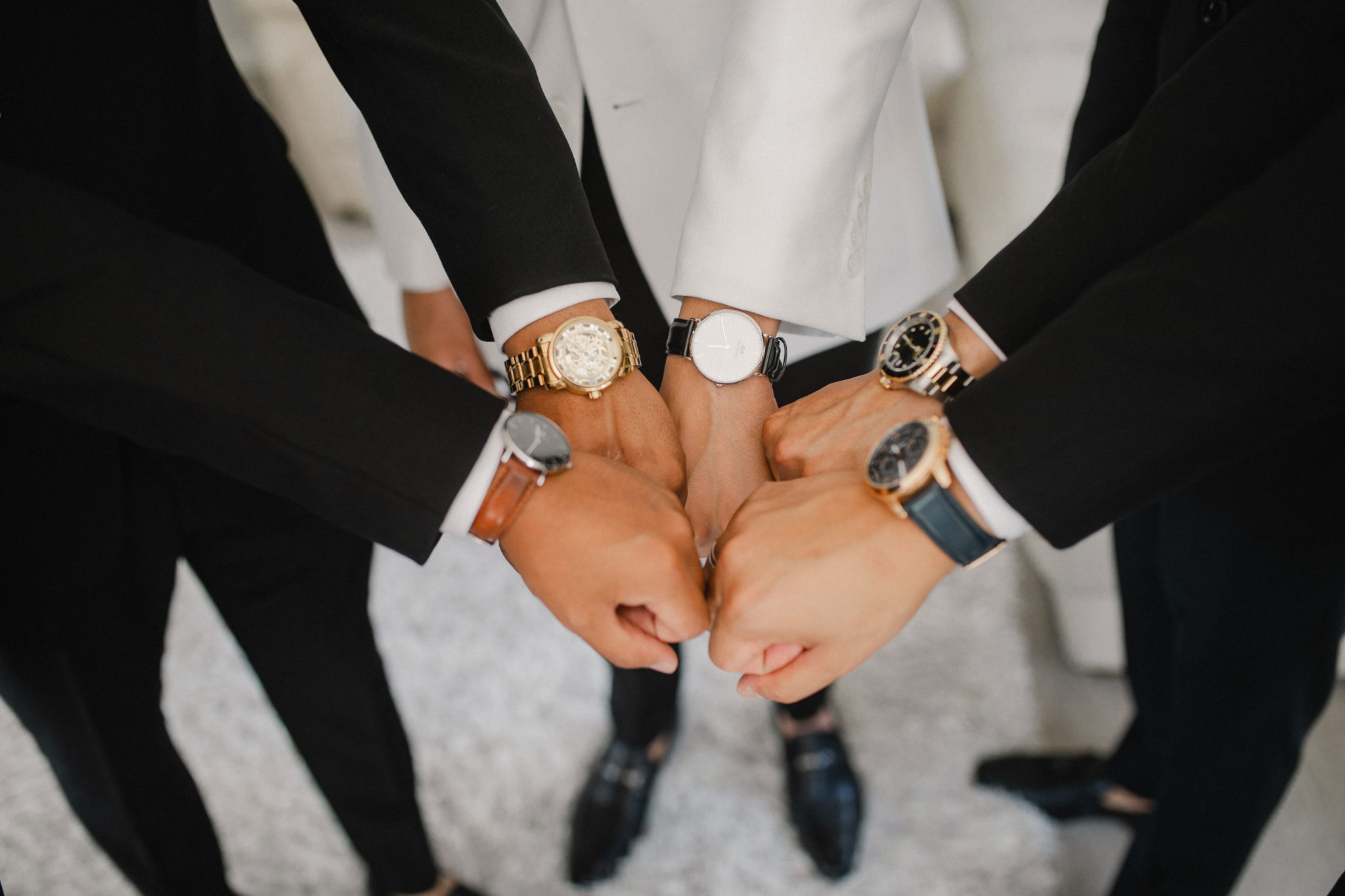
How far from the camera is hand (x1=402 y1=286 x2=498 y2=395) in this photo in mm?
996

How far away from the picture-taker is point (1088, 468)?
0.49m

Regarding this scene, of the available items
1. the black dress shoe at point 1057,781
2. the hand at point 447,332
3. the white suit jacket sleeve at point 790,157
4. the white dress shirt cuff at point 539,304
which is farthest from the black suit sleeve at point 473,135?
the black dress shoe at point 1057,781

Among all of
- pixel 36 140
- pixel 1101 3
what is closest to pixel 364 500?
pixel 36 140

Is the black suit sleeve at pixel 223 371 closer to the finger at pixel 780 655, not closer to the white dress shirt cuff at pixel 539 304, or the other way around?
the white dress shirt cuff at pixel 539 304

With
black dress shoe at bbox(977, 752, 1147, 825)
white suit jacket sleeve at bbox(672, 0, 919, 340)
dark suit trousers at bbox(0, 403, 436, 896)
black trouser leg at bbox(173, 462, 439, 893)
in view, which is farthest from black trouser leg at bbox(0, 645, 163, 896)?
black dress shoe at bbox(977, 752, 1147, 825)

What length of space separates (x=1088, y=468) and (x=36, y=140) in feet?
2.62

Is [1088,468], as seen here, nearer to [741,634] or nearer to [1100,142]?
[741,634]

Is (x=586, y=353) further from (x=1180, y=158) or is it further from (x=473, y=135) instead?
(x=1180, y=158)

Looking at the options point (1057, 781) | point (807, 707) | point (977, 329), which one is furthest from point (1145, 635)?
point (977, 329)

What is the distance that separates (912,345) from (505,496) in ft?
1.11

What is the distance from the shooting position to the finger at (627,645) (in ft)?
1.84

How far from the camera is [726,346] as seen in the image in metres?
0.68

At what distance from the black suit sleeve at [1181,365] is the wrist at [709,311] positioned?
220 millimetres

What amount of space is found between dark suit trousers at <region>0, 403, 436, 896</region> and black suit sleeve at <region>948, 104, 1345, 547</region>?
68 centimetres
